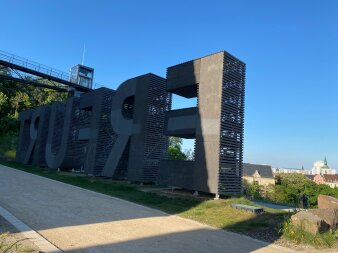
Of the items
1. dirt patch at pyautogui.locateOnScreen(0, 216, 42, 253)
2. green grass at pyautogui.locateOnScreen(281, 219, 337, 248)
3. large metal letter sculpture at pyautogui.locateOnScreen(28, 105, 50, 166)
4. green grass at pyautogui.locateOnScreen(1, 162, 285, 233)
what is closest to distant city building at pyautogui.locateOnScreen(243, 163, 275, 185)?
large metal letter sculpture at pyautogui.locateOnScreen(28, 105, 50, 166)

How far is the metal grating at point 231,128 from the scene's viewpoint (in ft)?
50.8

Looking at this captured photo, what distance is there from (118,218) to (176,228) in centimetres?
198

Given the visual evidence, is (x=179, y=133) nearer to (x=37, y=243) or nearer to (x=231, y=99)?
(x=231, y=99)

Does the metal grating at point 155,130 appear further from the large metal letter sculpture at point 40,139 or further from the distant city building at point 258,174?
the distant city building at point 258,174

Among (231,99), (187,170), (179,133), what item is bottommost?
(187,170)

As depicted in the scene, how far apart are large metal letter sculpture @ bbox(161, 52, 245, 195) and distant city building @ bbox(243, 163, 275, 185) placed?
184 feet

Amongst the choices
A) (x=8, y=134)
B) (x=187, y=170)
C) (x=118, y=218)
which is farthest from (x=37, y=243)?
(x=8, y=134)

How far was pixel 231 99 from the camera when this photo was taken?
53.7 ft

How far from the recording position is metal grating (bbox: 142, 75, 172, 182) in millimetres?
20041

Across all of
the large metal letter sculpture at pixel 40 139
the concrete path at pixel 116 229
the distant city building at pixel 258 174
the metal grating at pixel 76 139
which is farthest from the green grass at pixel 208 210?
the distant city building at pixel 258 174

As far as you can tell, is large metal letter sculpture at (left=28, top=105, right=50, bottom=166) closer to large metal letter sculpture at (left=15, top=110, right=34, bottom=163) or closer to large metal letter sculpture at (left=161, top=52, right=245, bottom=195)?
large metal letter sculpture at (left=15, top=110, right=34, bottom=163)

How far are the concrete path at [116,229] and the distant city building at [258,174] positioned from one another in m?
62.5

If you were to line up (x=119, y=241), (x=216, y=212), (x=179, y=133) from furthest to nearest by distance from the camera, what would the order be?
(x=179, y=133) → (x=216, y=212) → (x=119, y=241)

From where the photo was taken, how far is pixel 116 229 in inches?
336
